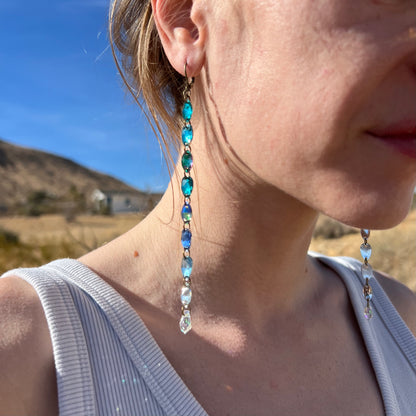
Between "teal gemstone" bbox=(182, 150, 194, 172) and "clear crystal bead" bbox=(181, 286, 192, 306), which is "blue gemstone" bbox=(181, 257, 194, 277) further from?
"teal gemstone" bbox=(182, 150, 194, 172)

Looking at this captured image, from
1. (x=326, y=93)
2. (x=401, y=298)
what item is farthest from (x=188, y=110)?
(x=401, y=298)

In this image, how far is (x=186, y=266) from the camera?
1156 mm

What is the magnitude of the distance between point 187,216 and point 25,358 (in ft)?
1.67

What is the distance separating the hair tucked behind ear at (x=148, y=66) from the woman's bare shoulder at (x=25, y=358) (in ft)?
2.10

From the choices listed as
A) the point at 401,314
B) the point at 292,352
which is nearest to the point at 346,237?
the point at 401,314

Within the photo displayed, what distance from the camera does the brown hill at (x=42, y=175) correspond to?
45.8 metres

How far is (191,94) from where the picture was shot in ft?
4.17

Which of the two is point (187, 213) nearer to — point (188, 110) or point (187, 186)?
point (187, 186)

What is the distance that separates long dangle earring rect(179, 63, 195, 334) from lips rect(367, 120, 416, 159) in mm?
485

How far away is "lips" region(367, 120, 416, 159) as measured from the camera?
0.90 m

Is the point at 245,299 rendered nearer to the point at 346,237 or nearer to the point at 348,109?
the point at 348,109

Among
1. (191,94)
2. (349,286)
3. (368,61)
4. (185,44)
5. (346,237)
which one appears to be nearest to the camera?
(368,61)

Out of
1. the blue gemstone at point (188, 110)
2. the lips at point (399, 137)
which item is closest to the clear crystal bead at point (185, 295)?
the blue gemstone at point (188, 110)

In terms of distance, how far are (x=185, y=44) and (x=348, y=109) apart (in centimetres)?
48
